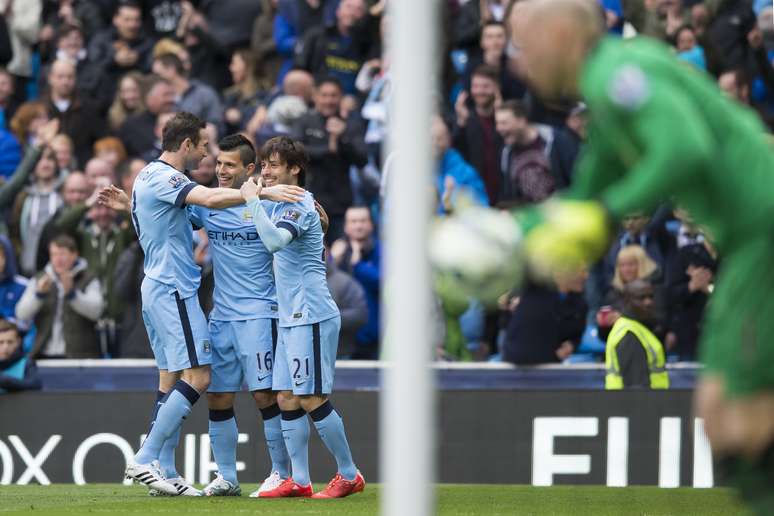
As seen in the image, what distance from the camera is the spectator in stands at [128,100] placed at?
16.7 meters

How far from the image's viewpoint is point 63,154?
1576 cm

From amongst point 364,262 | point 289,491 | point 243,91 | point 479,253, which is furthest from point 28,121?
point 479,253

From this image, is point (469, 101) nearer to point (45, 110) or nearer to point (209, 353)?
point (45, 110)

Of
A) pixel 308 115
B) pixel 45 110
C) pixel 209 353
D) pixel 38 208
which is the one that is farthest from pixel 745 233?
pixel 45 110

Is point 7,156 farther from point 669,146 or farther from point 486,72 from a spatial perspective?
point 669,146

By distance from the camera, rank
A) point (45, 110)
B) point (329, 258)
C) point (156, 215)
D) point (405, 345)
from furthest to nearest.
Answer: point (45, 110) < point (329, 258) < point (156, 215) < point (405, 345)

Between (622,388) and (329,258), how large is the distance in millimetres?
3069

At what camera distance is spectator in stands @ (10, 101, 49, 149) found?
16.6m

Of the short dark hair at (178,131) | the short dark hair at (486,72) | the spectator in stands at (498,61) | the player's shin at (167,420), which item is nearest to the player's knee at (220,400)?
the player's shin at (167,420)

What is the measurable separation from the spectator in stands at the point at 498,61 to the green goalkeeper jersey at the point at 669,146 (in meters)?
10.9

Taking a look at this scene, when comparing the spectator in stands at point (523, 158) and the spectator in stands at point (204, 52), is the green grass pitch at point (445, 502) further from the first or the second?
the spectator in stands at point (204, 52)

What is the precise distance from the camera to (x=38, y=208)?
15.4 m

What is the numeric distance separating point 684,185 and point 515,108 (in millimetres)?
9996

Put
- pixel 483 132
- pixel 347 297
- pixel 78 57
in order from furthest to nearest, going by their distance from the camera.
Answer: pixel 78 57 < pixel 483 132 < pixel 347 297
